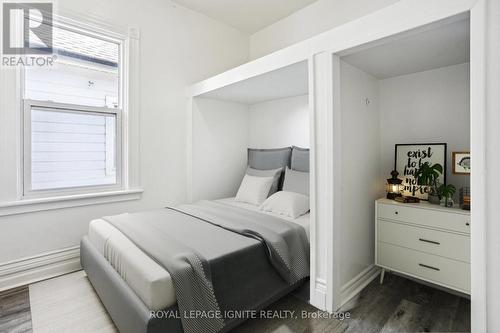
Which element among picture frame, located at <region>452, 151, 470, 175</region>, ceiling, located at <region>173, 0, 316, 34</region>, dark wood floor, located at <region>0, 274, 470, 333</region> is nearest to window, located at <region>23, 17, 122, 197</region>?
dark wood floor, located at <region>0, 274, 470, 333</region>

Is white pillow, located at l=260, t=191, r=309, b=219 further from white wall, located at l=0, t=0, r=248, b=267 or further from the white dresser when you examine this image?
white wall, located at l=0, t=0, r=248, b=267

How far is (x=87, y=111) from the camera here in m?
2.64

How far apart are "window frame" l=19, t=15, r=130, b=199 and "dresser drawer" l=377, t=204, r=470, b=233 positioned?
265cm

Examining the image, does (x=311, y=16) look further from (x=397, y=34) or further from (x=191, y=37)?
(x=397, y=34)

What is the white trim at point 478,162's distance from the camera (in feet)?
3.85

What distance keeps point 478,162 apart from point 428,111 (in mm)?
1333

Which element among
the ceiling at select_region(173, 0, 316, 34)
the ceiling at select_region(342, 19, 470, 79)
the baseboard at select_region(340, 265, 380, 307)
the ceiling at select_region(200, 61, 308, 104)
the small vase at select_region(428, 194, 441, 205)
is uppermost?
the ceiling at select_region(173, 0, 316, 34)

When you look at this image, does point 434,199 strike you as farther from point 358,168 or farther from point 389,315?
point 389,315

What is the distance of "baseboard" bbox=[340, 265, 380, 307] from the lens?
6.47ft

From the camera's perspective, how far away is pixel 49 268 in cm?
240

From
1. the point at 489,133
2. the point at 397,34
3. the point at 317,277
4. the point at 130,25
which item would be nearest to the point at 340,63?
the point at 397,34

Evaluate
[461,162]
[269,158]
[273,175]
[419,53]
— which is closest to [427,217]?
[461,162]

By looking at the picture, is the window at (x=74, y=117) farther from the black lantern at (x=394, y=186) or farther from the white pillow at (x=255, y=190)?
the black lantern at (x=394, y=186)

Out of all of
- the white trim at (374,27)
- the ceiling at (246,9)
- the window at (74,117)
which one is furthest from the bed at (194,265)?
the ceiling at (246,9)
